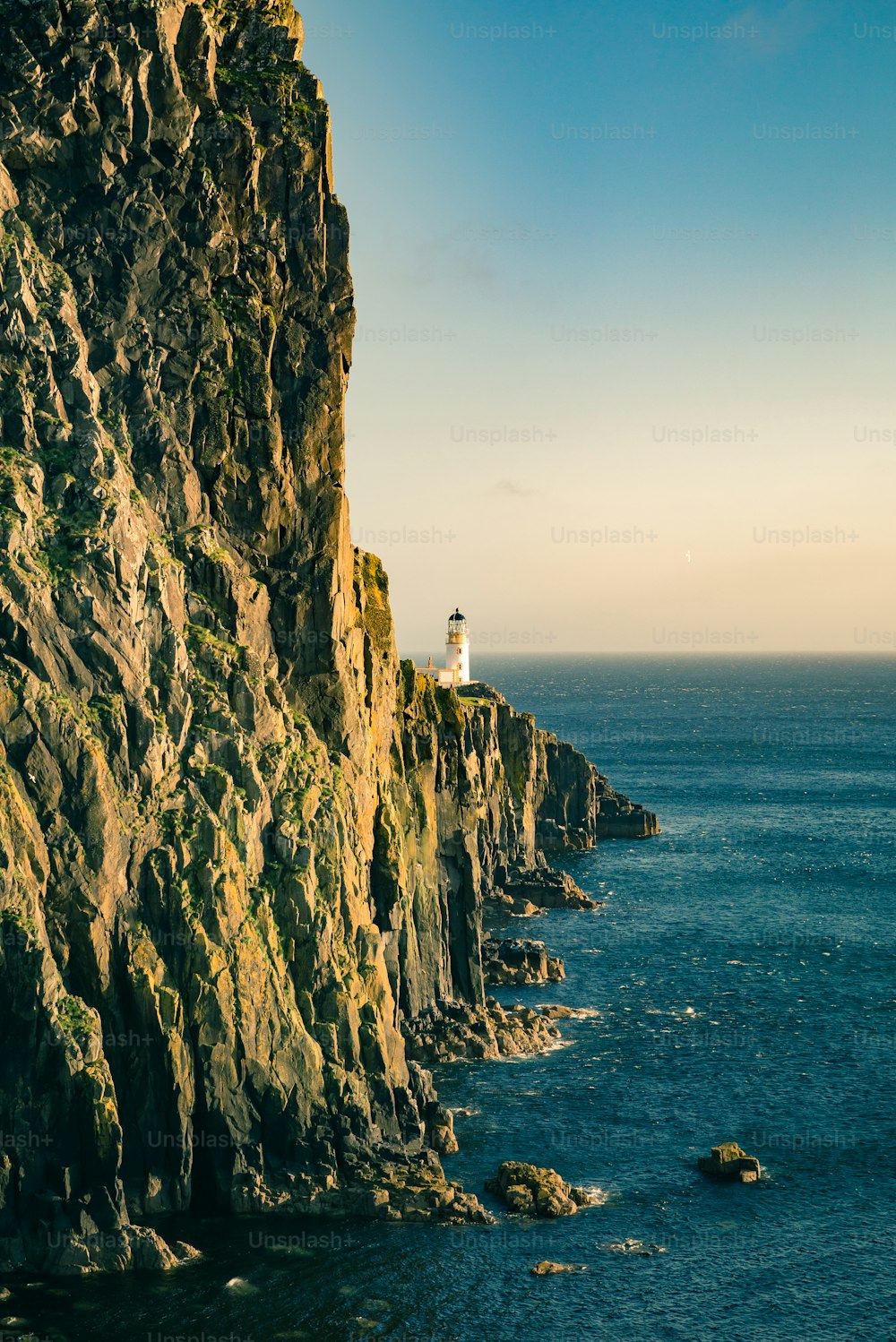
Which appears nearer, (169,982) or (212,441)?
(169,982)

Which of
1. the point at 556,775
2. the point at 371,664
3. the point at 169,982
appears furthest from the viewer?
the point at 556,775

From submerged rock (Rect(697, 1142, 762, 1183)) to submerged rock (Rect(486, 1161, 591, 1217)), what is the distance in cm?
701

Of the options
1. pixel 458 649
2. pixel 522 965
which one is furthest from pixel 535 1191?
pixel 458 649

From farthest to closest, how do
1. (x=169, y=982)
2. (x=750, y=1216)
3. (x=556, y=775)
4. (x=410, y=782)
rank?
(x=556, y=775) → (x=410, y=782) → (x=750, y=1216) → (x=169, y=982)

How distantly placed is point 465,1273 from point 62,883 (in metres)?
22.7

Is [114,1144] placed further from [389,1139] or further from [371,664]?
[371,664]

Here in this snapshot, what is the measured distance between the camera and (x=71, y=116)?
61.6 m

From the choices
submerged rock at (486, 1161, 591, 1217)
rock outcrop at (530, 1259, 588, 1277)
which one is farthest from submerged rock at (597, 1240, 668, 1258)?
submerged rock at (486, 1161, 591, 1217)

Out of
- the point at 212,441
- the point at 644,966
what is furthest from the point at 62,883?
the point at 644,966

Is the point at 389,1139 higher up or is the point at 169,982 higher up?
the point at 169,982

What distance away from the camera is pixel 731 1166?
6347cm

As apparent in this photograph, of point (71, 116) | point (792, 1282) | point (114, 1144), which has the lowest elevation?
point (792, 1282)

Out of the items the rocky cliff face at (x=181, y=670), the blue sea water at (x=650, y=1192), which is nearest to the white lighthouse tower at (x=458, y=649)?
the blue sea water at (x=650, y=1192)

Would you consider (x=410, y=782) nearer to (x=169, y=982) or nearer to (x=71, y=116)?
(x=169, y=982)
